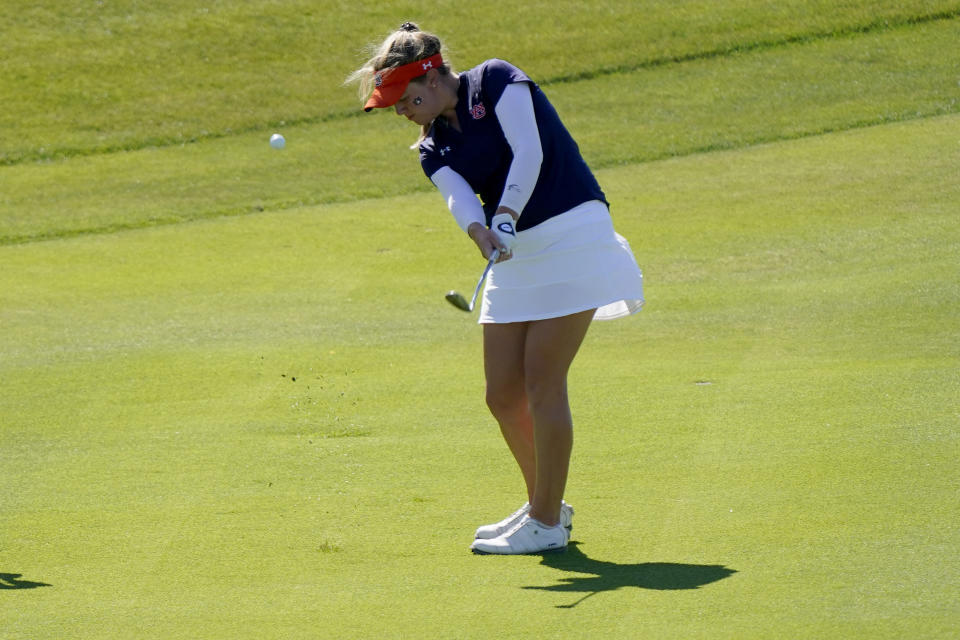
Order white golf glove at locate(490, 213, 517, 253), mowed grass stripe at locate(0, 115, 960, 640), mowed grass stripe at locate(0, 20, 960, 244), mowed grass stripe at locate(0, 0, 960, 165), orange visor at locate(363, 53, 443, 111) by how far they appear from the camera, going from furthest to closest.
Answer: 1. mowed grass stripe at locate(0, 0, 960, 165)
2. mowed grass stripe at locate(0, 20, 960, 244)
3. orange visor at locate(363, 53, 443, 111)
4. white golf glove at locate(490, 213, 517, 253)
5. mowed grass stripe at locate(0, 115, 960, 640)

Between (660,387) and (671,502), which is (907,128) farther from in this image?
(671,502)

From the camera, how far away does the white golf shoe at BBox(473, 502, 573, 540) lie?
4.93 metres

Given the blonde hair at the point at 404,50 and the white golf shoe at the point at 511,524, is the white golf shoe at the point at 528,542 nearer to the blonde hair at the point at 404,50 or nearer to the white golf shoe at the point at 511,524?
the white golf shoe at the point at 511,524

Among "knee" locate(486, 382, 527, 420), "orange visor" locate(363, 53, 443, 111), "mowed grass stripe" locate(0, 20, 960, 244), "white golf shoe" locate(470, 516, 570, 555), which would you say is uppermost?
"orange visor" locate(363, 53, 443, 111)

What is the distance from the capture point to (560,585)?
4.43 meters

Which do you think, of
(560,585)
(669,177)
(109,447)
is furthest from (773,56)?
(560,585)

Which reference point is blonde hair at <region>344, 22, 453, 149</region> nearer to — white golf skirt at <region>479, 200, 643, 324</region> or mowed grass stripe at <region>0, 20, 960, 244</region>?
white golf skirt at <region>479, 200, 643, 324</region>

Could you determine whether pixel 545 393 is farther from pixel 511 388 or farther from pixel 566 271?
pixel 566 271

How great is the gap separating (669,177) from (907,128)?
3.72 metres

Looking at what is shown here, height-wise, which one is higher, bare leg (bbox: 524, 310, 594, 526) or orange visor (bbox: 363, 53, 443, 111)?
orange visor (bbox: 363, 53, 443, 111)

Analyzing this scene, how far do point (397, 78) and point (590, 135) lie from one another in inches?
617

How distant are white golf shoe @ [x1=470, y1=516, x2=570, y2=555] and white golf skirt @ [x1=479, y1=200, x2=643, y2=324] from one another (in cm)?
79

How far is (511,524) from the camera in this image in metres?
4.97

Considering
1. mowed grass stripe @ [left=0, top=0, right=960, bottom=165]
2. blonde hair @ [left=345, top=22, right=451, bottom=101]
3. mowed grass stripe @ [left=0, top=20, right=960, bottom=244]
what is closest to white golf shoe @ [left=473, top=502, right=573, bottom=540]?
blonde hair @ [left=345, top=22, right=451, bottom=101]
